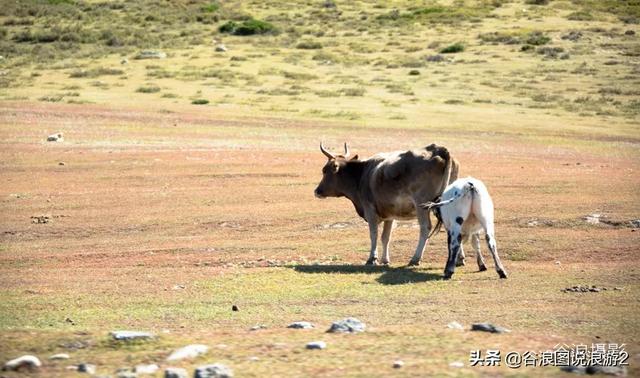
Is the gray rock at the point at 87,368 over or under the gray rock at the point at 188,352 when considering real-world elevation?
over

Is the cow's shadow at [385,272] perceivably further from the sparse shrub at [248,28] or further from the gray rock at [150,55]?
the sparse shrub at [248,28]

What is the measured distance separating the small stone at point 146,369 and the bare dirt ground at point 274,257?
223 millimetres

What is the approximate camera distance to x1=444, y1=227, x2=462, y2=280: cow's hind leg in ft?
47.9

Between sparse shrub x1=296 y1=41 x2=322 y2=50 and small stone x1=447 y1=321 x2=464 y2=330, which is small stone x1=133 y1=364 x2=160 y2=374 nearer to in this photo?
small stone x1=447 y1=321 x2=464 y2=330

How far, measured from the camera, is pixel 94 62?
180 ft

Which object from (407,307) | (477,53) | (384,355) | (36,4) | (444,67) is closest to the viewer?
(384,355)

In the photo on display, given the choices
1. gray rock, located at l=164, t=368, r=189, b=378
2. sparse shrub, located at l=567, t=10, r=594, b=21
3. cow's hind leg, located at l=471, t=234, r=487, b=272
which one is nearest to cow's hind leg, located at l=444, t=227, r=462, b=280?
cow's hind leg, located at l=471, t=234, r=487, b=272

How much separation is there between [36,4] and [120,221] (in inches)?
2406

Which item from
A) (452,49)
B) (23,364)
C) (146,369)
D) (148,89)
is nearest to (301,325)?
(146,369)

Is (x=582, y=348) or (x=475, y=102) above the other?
(x=582, y=348)

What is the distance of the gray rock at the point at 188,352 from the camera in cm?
891

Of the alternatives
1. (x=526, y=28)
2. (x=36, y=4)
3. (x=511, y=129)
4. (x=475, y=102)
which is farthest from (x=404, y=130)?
(x=36, y=4)

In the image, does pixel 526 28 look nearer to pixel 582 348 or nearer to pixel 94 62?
pixel 94 62

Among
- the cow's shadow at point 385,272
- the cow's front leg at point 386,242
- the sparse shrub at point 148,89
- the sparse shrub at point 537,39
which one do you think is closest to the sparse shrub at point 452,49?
the sparse shrub at point 537,39
